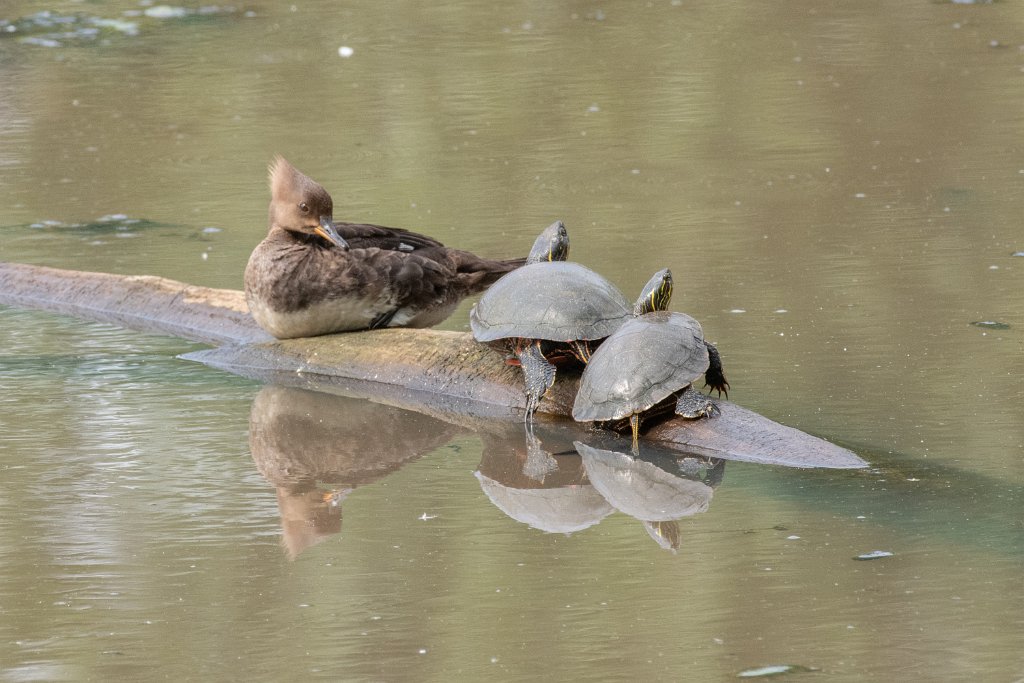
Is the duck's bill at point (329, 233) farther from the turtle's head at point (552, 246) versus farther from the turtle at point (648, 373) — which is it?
the turtle at point (648, 373)

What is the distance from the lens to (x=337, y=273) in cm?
632

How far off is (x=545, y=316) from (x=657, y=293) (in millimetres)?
387

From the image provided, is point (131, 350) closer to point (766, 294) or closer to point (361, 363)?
point (361, 363)

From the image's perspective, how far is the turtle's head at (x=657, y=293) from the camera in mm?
5559

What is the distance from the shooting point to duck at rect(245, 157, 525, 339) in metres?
6.33

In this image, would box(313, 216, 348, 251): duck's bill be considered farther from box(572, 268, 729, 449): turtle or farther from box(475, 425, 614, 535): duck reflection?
box(572, 268, 729, 449): turtle

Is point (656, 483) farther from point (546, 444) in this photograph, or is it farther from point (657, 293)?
point (657, 293)

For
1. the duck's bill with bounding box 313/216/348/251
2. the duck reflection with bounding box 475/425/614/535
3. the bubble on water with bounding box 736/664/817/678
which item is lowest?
the duck reflection with bounding box 475/425/614/535

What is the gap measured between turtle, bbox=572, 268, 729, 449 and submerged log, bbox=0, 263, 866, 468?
0.10 metres

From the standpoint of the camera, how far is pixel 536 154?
10242 mm

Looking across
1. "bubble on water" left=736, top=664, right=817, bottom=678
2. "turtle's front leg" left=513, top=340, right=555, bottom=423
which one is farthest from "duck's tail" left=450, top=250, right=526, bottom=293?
"bubble on water" left=736, top=664, right=817, bottom=678

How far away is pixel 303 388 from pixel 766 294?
6.62ft

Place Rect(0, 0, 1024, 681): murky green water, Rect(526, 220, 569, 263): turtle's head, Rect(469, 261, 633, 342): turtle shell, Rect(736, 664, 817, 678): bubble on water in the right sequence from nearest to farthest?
Rect(736, 664, 817, 678): bubble on water < Rect(0, 0, 1024, 681): murky green water < Rect(469, 261, 633, 342): turtle shell < Rect(526, 220, 569, 263): turtle's head

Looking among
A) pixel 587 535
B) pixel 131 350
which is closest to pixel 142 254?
pixel 131 350
